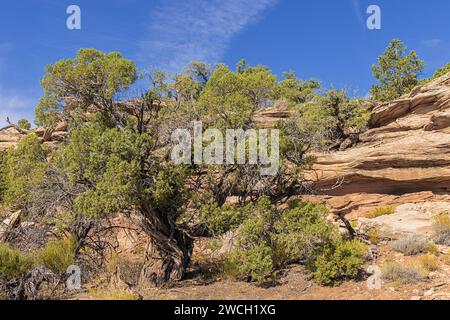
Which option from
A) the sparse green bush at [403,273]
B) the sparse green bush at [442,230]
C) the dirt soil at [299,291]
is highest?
the sparse green bush at [442,230]

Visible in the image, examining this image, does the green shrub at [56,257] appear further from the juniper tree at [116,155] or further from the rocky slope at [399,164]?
the rocky slope at [399,164]

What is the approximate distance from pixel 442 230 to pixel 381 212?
404 cm

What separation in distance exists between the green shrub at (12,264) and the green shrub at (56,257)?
2.83ft

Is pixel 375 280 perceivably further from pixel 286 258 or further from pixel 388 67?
pixel 388 67

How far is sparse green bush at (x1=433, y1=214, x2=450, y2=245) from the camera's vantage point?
1153 centimetres

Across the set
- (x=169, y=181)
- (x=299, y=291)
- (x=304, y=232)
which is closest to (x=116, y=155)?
(x=169, y=181)

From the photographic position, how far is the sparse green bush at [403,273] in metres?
8.93

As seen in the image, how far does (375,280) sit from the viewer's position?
9.09m

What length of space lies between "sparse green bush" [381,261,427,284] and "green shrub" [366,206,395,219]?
669 cm

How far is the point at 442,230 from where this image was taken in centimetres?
1211

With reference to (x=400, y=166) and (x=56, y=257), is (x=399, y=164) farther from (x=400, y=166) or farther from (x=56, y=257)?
(x=56, y=257)

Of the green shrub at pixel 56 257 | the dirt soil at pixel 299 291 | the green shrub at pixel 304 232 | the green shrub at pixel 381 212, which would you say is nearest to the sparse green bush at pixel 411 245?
the dirt soil at pixel 299 291
